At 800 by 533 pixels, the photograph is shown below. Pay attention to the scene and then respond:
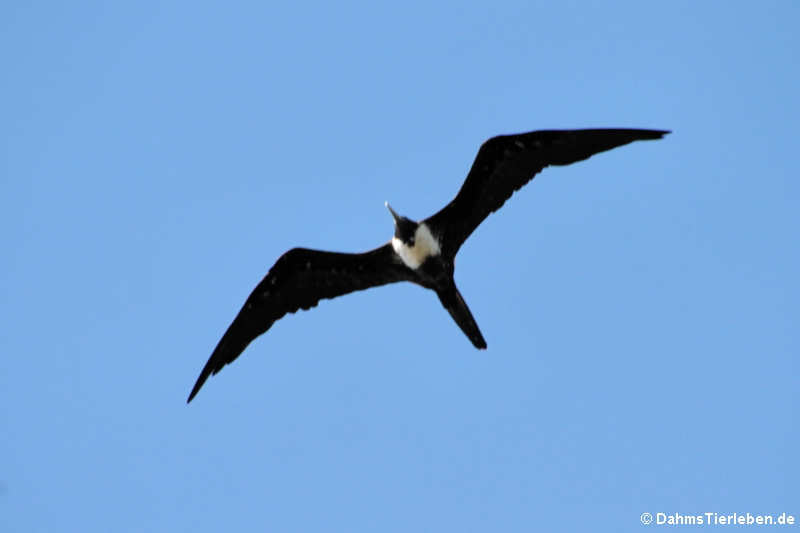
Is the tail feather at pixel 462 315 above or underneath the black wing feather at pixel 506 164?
underneath

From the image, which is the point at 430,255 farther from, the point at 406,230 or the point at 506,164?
the point at 506,164

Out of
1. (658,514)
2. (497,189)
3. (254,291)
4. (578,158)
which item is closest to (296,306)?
(254,291)

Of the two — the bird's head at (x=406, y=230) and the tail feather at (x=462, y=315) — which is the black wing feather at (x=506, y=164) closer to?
the bird's head at (x=406, y=230)

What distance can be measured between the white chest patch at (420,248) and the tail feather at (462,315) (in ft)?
1.56

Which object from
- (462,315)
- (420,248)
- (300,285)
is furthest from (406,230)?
(300,285)

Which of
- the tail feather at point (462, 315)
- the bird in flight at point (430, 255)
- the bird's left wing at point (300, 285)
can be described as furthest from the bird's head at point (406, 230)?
the tail feather at point (462, 315)

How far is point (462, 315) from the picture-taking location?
13.9 m

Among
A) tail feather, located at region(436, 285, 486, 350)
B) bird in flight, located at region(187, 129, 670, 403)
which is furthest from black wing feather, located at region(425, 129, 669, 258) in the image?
tail feather, located at region(436, 285, 486, 350)

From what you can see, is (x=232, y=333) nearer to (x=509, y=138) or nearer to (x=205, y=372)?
(x=205, y=372)

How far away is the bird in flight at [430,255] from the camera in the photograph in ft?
44.5

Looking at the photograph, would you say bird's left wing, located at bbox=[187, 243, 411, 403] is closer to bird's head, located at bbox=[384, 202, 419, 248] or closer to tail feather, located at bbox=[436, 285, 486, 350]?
bird's head, located at bbox=[384, 202, 419, 248]

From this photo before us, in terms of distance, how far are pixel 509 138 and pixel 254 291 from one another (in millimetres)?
3668

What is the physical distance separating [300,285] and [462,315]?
6.85ft

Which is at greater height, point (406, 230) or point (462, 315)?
point (406, 230)
